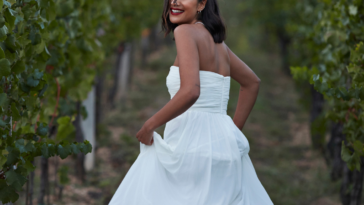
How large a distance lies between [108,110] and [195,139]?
1064 cm

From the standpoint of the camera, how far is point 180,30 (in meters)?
2.10

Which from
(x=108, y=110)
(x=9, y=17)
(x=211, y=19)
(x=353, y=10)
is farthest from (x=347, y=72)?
(x=108, y=110)

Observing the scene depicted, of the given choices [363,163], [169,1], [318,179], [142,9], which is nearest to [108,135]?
[142,9]

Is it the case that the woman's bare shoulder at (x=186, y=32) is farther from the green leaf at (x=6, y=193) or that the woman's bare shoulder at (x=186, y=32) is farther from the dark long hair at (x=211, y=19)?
the green leaf at (x=6, y=193)

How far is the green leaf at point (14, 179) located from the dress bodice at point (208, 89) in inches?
38.5

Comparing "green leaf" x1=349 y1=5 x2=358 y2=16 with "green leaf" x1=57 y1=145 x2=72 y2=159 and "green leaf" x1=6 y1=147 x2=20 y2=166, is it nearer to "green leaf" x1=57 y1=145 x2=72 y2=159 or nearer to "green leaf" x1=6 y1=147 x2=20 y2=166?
"green leaf" x1=57 y1=145 x2=72 y2=159

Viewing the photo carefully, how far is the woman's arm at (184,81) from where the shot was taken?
1.97 metres

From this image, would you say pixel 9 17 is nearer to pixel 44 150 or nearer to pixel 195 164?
pixel 44 150

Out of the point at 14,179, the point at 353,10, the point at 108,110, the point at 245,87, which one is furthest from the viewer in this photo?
the point at 108,110

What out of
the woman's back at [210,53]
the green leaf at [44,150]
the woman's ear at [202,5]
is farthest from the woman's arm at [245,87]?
the green leaf at [44,150]

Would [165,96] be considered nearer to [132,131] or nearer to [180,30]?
[132,131]

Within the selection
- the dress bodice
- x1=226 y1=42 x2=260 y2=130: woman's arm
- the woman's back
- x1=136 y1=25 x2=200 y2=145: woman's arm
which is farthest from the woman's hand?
x1=226 y1=42 x2=260 y2=130: woman's arm

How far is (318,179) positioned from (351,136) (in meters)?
3.98

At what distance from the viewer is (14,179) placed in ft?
7.13
